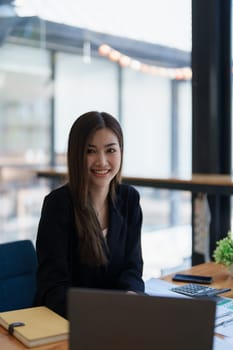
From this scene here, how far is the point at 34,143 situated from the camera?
12.6ft

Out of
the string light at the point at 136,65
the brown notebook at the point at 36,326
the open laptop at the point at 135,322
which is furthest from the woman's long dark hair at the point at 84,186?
the string light at the point at 136,65

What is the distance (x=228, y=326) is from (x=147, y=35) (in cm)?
238

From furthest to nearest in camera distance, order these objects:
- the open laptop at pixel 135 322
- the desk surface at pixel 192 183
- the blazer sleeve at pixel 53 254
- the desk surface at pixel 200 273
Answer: the desk surface at pixel 192 183
the blazer sleeve at pixel 53 254
the desk surface at pixel 200 273
the open laptop at pixel 135 322

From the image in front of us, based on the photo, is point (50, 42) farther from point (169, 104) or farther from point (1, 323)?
point (1, 323)

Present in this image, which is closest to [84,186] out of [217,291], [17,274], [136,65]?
[17,274]

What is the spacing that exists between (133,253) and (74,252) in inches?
9.9

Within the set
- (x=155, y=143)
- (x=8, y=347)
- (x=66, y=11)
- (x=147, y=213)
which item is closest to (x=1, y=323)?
(x=8, y=347)

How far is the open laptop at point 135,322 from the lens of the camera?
2.77 feet

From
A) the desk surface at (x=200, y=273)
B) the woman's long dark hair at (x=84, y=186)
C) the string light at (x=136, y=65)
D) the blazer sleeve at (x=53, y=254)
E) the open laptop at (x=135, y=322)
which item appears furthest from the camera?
the string light at (x=136, y=65)

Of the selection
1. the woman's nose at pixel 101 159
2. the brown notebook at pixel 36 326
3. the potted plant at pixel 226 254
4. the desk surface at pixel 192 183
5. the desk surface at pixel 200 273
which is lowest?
the desk surface at pixel 200 273

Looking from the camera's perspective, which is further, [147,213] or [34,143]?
[34,143]

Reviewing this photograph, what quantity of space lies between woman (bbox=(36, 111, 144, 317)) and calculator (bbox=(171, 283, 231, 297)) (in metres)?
0.16

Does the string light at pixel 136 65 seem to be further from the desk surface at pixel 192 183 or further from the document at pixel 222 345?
the document at pixel 222 345

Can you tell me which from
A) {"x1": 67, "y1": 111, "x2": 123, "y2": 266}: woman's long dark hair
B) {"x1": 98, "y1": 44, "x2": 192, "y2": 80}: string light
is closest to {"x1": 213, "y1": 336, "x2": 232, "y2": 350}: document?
{"x1": 67, "y1": 111, "x2": 123, "y2": 266}: woman's long dark hair
